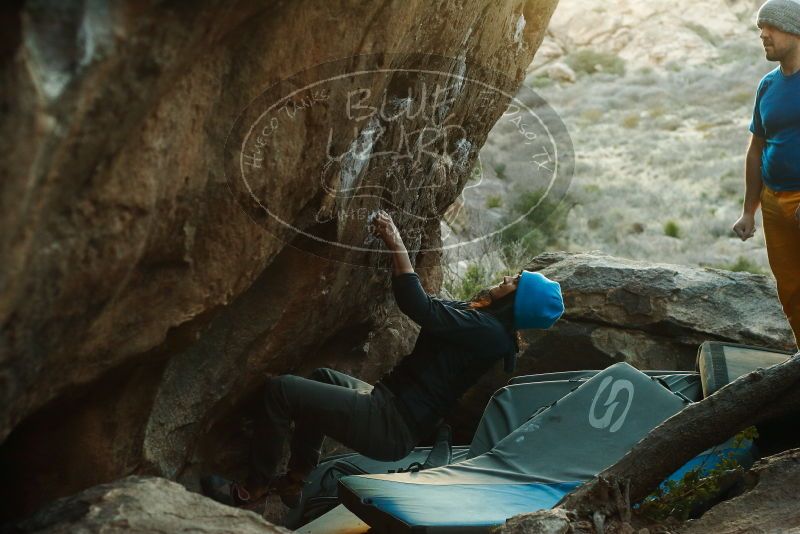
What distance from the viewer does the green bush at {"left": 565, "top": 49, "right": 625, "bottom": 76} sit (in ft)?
116

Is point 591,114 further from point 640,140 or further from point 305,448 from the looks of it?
point 305,448

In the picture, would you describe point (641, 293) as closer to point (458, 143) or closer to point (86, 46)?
point (458, 143)

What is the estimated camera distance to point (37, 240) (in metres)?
2.87

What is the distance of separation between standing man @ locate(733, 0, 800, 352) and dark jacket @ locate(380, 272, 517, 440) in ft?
5.14

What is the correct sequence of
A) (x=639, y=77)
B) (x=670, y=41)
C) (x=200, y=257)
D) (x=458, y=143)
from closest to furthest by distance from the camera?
(x=200, y=257)
(x=458, y=143)
(x=639, y=77)
(x=670, y=41)

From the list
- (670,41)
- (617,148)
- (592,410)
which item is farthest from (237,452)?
(670,41)

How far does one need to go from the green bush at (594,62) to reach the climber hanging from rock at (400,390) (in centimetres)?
3089

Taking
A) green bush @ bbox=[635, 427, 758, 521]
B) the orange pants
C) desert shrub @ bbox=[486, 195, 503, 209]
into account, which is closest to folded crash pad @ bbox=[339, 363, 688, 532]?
green bush @ bbox=[635, 427, 758, 521]

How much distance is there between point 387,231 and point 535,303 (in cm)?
89

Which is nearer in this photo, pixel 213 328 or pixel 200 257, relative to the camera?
pixel 200 257

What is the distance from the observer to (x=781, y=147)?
5.52 metres

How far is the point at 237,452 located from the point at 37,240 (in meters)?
3.37

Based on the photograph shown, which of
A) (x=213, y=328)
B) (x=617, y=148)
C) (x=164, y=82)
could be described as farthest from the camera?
(x=617, y=148)

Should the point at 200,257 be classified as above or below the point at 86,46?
below
